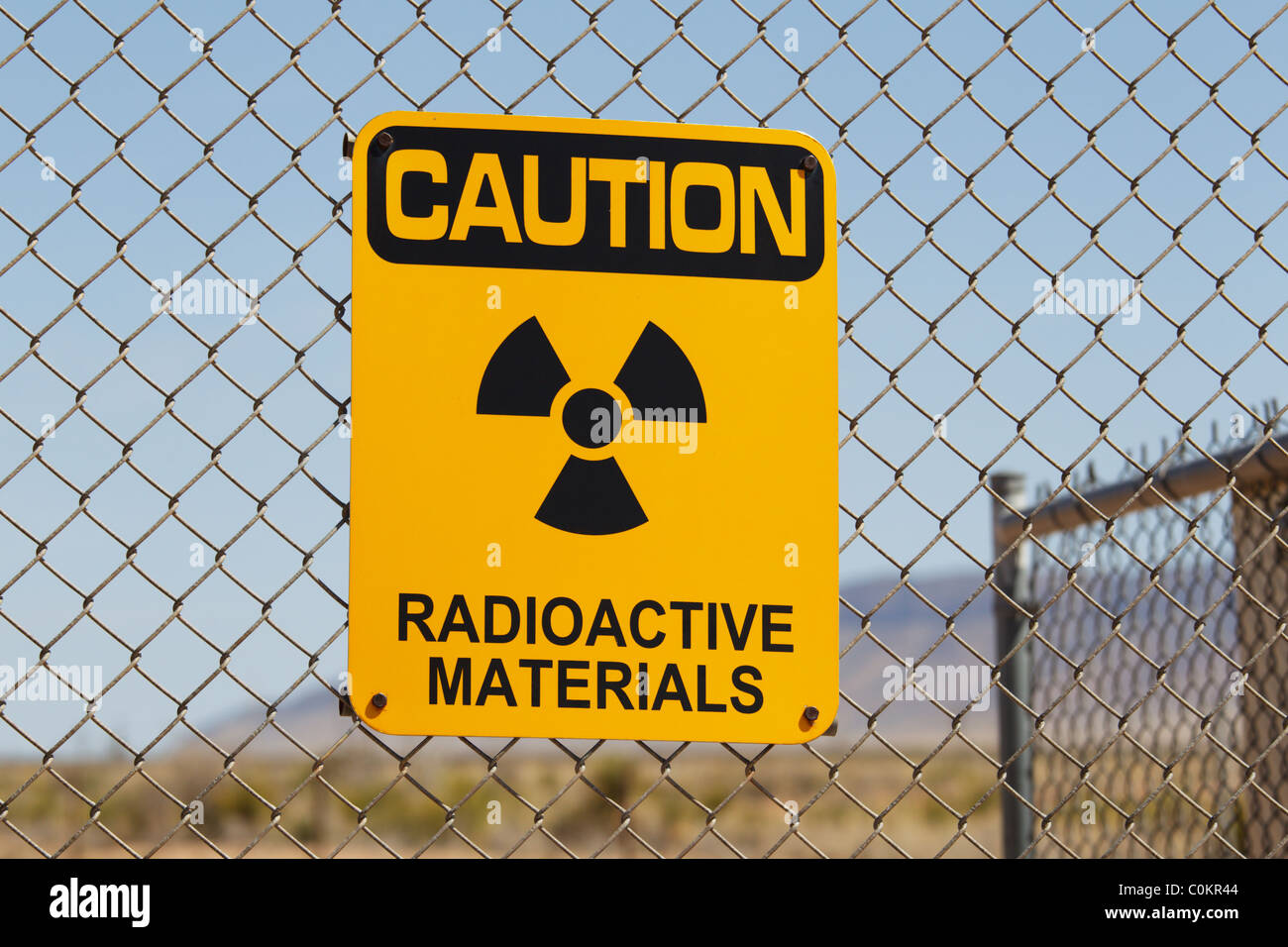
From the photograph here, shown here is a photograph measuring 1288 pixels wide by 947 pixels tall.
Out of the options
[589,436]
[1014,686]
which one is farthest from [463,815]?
[589,436]

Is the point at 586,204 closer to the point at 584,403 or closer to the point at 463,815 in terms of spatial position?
the point at 584,403

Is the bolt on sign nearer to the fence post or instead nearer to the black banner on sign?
the black banner on sign

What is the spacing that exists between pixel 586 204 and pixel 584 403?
28cm

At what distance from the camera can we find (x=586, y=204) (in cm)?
162

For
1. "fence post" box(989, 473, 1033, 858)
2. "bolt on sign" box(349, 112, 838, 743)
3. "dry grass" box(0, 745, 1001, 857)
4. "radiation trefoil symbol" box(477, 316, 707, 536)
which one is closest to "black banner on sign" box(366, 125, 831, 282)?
"bolt on sign" box(349, 112, 838, 743)

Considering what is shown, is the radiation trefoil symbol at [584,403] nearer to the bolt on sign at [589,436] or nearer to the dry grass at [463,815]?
the bolt on sign at [589,436]

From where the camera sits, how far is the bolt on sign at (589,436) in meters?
1.55

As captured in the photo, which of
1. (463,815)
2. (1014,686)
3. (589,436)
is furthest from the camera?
(463,815)

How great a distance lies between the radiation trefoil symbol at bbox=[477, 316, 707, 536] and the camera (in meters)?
1.58

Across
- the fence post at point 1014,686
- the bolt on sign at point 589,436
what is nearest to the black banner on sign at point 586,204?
the bolt on sign at point 589,436
